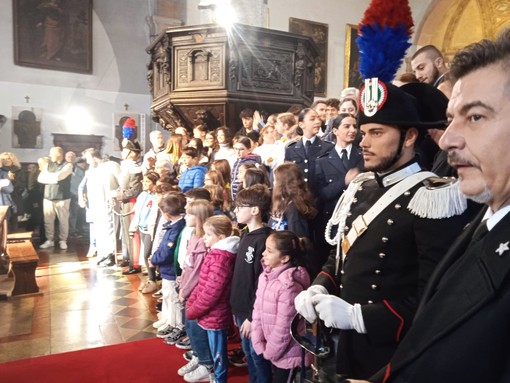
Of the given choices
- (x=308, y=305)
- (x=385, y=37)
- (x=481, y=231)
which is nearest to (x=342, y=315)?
(x=308, y=305)

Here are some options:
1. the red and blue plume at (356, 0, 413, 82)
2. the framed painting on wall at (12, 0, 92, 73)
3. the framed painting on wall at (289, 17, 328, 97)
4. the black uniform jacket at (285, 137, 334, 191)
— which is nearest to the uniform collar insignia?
the red and blue plume at (356, 0, 413, 82)

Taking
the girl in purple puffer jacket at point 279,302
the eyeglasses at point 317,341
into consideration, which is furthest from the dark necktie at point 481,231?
the girl in purple puffer jacket at point 279,302

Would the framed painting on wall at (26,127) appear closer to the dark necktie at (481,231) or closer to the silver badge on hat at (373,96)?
the silver badge on hat at (373,96)

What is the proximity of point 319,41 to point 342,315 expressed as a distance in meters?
12.7

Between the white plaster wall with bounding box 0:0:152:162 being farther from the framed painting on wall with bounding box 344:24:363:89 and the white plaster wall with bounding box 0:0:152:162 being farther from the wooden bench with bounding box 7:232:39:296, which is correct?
the wooden bench with bounding box 7:232:39:296

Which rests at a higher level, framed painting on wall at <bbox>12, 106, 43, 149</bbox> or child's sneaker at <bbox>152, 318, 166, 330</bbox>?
framed painting on wall at <bbox>12, 106, 43, 149</bbox>

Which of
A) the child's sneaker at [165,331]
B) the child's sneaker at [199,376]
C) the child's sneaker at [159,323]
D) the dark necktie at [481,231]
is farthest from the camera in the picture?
the child's sneaker at [159,323]

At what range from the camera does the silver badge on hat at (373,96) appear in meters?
1.73

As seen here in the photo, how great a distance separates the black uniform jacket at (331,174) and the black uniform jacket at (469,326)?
2452 mm

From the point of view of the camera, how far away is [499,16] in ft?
42.1

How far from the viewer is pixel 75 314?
16.9 ft

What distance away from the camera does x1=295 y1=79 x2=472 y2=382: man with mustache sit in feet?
4.95

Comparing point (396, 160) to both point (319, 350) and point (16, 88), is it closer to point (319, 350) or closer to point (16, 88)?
point (319, 350)

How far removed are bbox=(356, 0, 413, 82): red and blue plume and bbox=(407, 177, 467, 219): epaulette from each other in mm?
561
